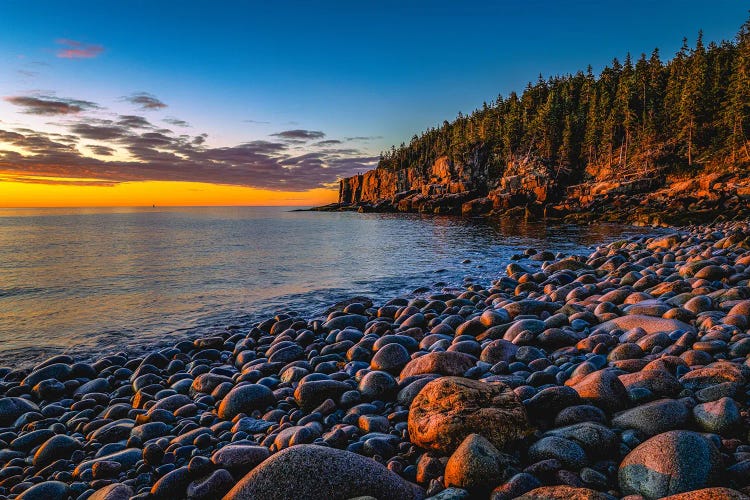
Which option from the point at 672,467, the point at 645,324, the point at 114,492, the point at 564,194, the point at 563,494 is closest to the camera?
the point at 563,494

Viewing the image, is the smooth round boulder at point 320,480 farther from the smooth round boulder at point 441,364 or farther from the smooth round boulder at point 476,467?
the smooth round boulder at point 441,364

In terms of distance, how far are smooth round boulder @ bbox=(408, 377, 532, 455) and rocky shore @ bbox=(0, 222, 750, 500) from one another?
0.06 feet

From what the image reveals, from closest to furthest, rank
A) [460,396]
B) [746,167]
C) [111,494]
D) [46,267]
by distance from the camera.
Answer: [111,494] → [460,396] → [46,267] → [746,167]

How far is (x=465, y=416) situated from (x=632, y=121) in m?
80.7

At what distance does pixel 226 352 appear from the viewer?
29.5 feet

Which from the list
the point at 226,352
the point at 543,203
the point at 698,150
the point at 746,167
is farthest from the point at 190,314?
the point at 698,150

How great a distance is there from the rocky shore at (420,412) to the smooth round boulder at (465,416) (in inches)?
0.7

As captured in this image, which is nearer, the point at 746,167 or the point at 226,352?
the point at 226,352

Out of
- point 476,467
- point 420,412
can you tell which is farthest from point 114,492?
point 476,467

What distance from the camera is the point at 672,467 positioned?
3180 mm

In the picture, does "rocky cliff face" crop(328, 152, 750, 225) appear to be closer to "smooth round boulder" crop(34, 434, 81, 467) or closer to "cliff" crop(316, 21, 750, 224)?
"cliff" crop(316, 21, 750, 224)

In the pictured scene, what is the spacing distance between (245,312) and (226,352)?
4.04 metres

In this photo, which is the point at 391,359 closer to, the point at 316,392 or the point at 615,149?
the point at 316,392

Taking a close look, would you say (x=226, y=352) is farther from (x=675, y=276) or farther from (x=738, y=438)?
(x=675, y=276)
